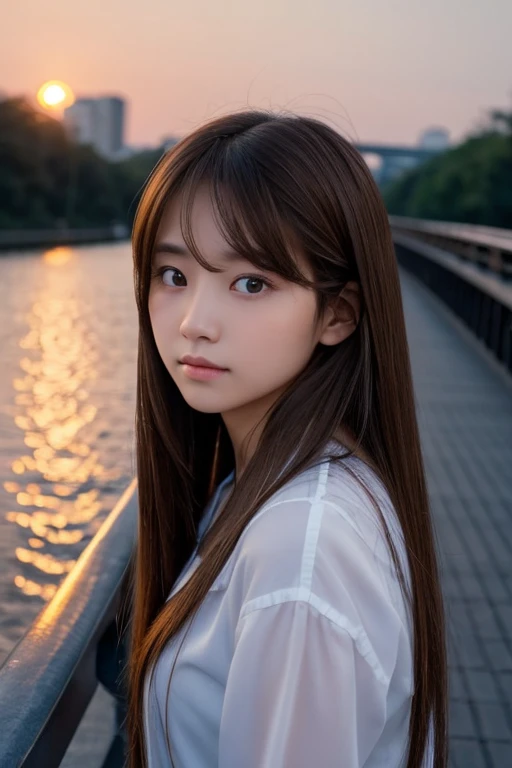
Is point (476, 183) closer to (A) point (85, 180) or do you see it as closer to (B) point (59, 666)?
(A) point (85, 180)

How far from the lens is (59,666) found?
67.9 inches

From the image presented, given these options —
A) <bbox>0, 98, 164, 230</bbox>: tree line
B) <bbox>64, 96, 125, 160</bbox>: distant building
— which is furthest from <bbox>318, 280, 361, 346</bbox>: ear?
<bbox>64, 96, 125, 160</bbox>: distant building

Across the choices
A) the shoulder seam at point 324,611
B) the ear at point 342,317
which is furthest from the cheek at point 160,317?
the shoulder seam at point 324,611

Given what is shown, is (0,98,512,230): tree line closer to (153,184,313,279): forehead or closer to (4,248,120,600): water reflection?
(4,248,120,600): water reflection

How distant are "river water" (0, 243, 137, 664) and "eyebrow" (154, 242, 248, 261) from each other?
8.23 ft

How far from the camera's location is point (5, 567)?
4684 mm

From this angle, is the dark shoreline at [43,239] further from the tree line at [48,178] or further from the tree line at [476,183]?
the tree line at [476,183]

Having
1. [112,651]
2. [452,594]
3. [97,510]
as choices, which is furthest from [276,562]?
[97,510]

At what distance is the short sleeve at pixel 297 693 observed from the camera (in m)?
1.19

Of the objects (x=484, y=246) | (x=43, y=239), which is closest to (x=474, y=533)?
(x=484, y=246)

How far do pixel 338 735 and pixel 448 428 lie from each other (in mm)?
7097

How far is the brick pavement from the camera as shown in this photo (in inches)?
135

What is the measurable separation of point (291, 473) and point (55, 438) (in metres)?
6.15

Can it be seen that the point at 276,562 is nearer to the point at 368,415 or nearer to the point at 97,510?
the point at 368,415
